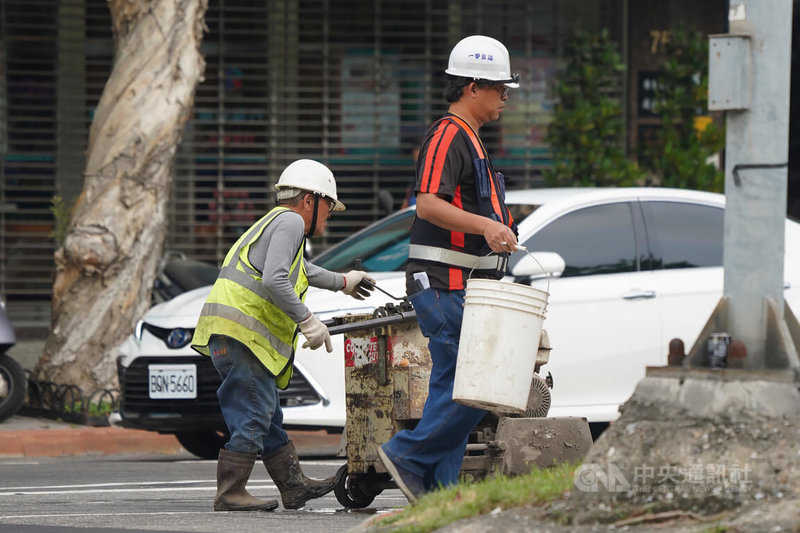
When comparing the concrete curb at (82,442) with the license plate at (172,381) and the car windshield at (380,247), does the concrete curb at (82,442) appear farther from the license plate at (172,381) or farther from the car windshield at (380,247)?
the car windshield at (380,247)

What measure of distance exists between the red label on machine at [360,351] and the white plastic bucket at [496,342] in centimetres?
100

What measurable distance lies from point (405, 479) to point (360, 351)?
0.90 m

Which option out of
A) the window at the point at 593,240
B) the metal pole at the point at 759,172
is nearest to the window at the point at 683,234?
the window at the point at 593,240

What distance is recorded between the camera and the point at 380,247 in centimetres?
929

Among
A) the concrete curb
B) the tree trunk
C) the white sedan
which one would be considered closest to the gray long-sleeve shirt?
the white sedan

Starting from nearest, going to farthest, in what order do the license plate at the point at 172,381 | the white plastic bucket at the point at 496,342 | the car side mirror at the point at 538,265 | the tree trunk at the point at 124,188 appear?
the white plastic bucket at the point at 496,342, the car side mirror at the point at 538,265, the license plate at the point at 172,381, the tree trunk at the point at 124,188

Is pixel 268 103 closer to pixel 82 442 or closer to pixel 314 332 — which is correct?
pixel 82 442

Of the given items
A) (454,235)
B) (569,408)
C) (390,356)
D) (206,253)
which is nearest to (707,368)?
(454,235)

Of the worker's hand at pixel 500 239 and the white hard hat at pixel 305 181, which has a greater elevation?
the white hard hat at pixel 305 181

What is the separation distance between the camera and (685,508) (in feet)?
14.7

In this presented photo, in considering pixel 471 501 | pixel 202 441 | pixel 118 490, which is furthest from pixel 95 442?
pixel 471 501

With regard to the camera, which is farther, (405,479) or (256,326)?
(256,326)

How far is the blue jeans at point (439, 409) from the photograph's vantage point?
18.7 feet

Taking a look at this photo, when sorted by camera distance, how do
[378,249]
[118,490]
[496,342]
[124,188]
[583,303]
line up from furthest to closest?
[124,188], [378,249], [583,303], [118,490], [496,342]
